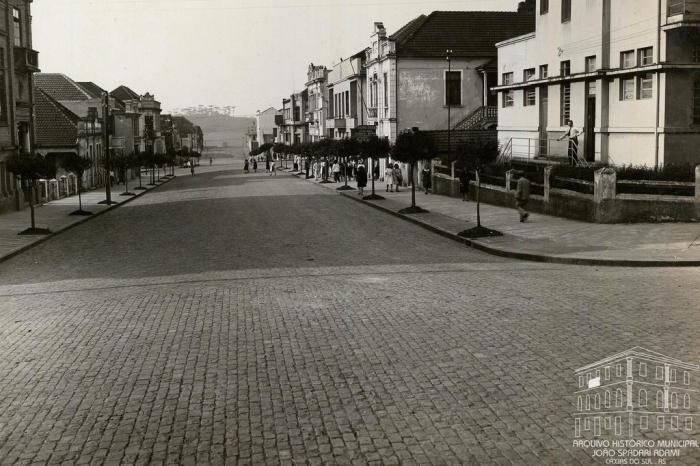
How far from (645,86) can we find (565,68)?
723 centimetres

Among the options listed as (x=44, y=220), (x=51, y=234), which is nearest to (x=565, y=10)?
(x=51, y=234)

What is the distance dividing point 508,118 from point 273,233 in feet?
64.3

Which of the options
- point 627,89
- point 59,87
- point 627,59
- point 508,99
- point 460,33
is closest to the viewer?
point 627,89

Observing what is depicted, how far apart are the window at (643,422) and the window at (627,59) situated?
22.6m

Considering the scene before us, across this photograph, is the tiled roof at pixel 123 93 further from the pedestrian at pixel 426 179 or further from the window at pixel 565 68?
the window at pixel 565 68

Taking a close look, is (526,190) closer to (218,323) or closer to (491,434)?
(218,323)

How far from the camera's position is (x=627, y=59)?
27516mm

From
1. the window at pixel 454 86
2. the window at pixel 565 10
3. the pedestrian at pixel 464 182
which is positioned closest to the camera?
the window at pixel 565 10

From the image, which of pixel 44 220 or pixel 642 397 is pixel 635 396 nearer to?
pixel 642 397

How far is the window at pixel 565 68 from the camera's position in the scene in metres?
32.6

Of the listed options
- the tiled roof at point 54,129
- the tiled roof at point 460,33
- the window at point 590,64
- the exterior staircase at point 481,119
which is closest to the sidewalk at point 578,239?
the window at point 590,64

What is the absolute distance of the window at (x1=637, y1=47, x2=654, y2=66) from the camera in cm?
2574

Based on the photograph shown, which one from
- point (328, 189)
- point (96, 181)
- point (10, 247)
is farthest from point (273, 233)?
point (96, 181)

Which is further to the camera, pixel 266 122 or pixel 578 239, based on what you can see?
Answer: pixel 266 122
